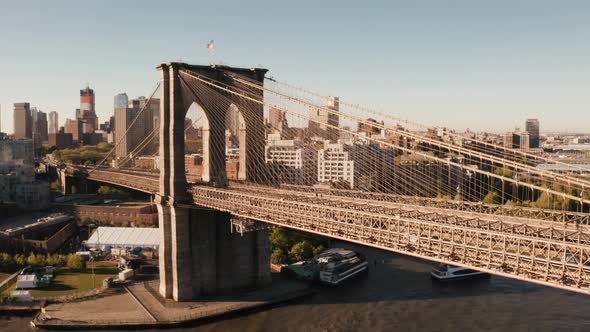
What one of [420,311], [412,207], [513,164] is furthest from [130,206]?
[513,164]

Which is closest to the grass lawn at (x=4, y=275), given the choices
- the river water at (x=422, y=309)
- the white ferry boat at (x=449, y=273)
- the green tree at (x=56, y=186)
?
the river water at (x=422, y=309)

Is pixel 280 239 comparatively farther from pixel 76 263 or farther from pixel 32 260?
pixel 32 260

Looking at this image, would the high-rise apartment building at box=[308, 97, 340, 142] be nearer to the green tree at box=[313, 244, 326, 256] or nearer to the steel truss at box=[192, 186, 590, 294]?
the steel truss at box=[192, 186, 590, 294]

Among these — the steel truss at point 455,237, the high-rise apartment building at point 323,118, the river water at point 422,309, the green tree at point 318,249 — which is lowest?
the river water at point 422,309

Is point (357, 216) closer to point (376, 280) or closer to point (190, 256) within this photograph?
point (190, 256)

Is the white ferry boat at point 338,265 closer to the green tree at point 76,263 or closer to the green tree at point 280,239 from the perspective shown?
the green tree at point 280,239
